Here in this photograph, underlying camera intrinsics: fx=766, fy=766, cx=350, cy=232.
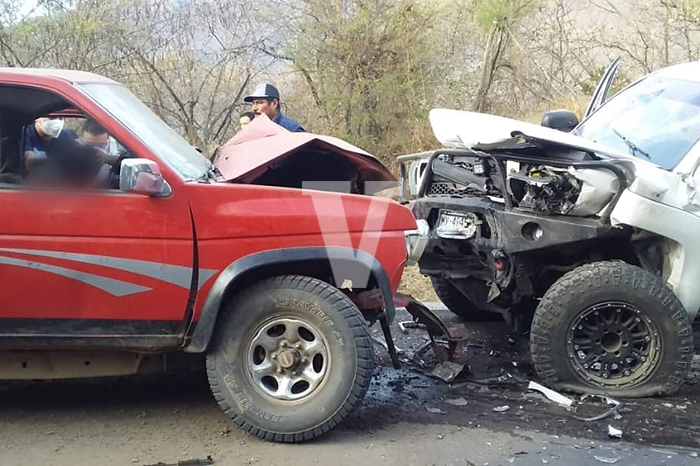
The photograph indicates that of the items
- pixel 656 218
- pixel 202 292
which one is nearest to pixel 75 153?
pixel 202 292

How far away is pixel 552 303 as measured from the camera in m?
4.74

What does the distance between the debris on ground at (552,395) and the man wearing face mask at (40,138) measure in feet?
10.4

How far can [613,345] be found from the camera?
477 centimetres

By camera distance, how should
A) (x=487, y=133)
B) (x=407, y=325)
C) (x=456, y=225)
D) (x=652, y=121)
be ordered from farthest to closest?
(x=407, y=325), (x=652, y=121), (x=456, y=225), (x=487, y=133)

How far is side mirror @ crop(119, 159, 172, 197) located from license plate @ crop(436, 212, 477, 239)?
7.27ft

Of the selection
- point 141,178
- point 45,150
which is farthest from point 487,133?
point 45,150

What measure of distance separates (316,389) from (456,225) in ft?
6.04

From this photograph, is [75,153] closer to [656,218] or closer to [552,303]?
[552,303]

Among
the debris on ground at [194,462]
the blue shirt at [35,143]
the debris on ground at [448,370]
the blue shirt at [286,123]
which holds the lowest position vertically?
the debris on ground at [194,462]

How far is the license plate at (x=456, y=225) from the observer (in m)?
5.31

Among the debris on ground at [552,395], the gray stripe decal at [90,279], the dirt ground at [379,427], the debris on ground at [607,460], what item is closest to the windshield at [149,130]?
the gray stripe decal at [90,279]

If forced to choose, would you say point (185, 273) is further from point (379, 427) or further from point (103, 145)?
point (379, 427)

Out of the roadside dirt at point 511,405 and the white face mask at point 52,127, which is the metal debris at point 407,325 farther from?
the white face mask at point 52,127

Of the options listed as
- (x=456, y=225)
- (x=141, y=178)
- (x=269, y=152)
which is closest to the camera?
(x=141, y=178)
